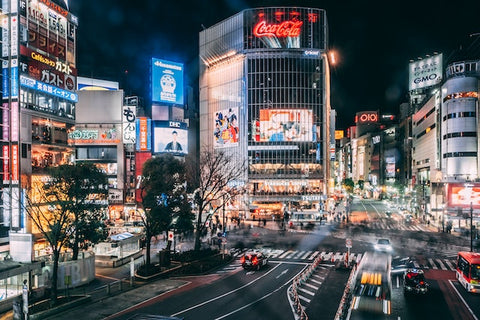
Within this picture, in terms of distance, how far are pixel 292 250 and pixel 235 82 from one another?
191ft

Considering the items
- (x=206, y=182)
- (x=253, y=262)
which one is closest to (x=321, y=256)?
(x=253, y=262)

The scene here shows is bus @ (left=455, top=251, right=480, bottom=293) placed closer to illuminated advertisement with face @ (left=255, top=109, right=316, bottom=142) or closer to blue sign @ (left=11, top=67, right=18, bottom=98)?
blue sign @ (left=11, top=67, right=18, bottom=98)

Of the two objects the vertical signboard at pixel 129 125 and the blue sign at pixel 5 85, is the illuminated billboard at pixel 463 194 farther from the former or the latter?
the vertical signboard at pixel 129 125

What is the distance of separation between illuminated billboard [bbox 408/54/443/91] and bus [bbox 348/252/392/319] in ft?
262

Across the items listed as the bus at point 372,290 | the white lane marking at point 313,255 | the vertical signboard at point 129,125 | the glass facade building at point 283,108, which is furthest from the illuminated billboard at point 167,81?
the bus at point 372,290

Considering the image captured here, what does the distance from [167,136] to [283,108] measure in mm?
29761

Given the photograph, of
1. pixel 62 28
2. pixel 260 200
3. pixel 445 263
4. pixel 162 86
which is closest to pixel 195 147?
pixel 260 200

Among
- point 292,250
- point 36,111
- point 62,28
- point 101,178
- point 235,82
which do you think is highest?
point 235,82

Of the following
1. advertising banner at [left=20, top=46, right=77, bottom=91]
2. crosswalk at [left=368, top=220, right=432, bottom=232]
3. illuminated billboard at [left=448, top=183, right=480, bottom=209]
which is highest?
advertising banner at [left=20, top=46, right=77, bottom=91]

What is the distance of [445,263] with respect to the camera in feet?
113

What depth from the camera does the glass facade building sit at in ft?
281

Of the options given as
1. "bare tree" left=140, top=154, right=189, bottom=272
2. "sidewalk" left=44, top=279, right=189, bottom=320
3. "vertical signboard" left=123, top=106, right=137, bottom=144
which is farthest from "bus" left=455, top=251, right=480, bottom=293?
"vertical signboard" left=123, top=106, right=137, bottom=144

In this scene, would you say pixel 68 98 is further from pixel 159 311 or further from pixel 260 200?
pixel 260 200

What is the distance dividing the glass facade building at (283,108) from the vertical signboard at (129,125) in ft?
86.5
